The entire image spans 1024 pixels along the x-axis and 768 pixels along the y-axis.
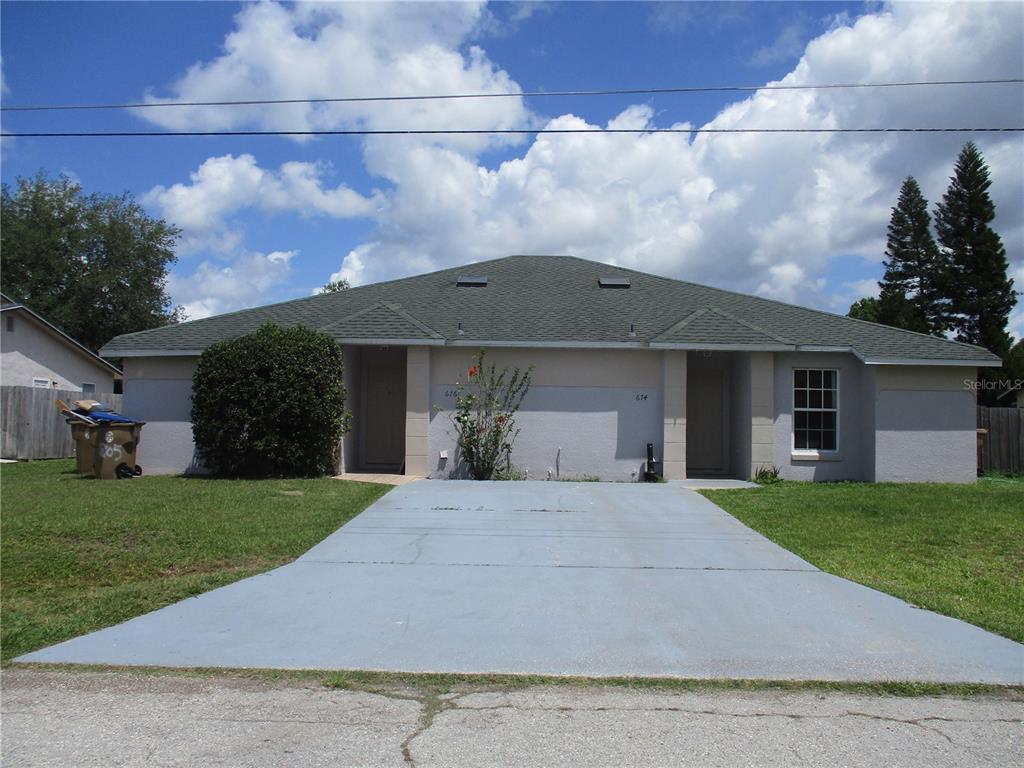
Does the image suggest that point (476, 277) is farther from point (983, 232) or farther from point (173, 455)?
point (983, 232)

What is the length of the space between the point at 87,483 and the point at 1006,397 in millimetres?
33323

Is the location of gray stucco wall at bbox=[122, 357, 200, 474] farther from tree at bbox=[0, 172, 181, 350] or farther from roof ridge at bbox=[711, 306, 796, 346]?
tree at bbox=[0, 172, 181, 350]

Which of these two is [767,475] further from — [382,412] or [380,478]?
[382,412]

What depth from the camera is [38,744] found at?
4406 millimetres

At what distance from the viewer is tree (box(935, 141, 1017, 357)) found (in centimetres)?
3875

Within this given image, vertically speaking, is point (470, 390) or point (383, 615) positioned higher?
point (470, 390)

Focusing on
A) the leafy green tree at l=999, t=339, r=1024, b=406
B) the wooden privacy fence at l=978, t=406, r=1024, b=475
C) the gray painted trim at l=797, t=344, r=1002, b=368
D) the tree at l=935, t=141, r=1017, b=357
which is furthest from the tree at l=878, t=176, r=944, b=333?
the gray painted trim at l=797, t=344, r=1002, b=368

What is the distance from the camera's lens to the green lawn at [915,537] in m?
7.72

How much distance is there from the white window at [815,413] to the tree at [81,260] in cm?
3660

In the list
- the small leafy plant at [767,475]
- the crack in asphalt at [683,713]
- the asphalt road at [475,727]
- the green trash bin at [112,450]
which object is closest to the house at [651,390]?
the small leafy plant at [767,475]

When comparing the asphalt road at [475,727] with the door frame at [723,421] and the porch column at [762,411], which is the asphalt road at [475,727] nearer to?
the porch column at [762,411]

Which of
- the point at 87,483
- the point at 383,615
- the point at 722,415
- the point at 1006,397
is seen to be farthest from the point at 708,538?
the point at 1006,397

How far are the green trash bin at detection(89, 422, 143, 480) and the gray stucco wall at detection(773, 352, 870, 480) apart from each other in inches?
500

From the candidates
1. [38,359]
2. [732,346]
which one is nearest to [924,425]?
[732,346]
